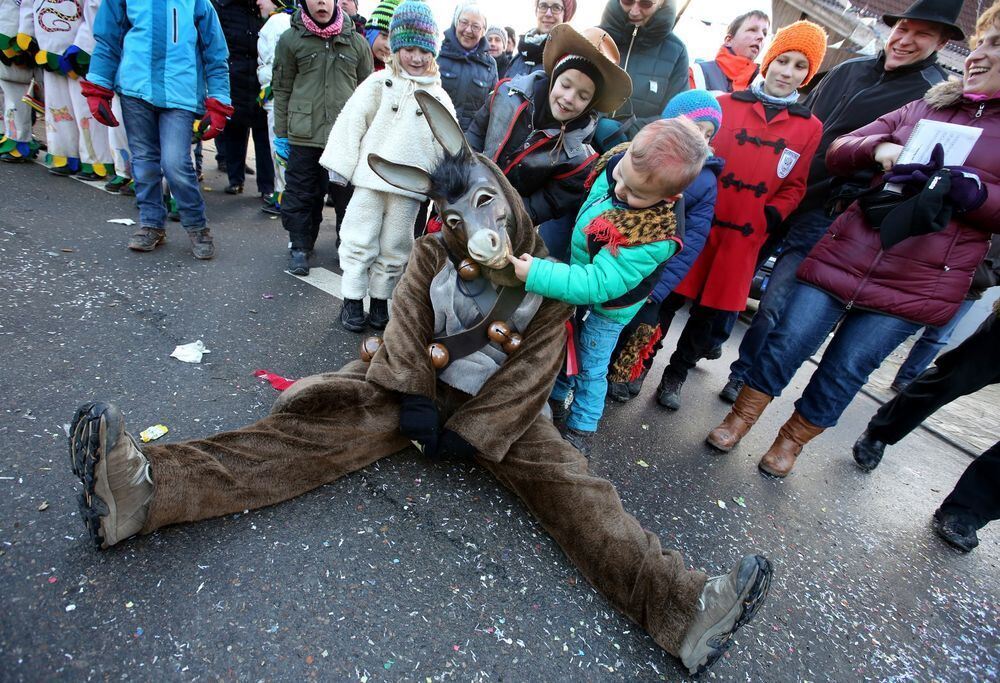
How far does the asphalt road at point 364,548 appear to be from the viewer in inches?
46.3

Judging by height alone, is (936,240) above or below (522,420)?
above

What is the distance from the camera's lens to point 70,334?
2.14 metres

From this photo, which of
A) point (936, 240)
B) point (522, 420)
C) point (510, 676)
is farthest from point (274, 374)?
point (936, 240)

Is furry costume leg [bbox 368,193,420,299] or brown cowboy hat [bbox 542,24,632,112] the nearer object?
brown cowboy hat [bbox 542,24,632,112]

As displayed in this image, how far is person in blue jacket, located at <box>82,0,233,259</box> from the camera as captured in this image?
284cm

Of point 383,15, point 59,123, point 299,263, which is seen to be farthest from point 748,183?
point 59,123

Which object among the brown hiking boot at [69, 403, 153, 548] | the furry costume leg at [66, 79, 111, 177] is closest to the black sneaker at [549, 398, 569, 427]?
the brown hiking boot at [69, 403, 153, 548]

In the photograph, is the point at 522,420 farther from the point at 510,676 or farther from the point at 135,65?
the point at 135,65

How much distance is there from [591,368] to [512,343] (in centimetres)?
52

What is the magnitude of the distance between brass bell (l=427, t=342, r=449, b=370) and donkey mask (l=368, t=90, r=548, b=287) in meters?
0.32

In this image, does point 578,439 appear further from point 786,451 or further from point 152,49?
point 152,49

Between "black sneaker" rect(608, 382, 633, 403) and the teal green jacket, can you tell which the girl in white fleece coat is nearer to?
the teal green jacket

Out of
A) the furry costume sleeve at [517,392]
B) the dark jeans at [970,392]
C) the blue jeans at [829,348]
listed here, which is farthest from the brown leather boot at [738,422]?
the furry costume sleeve at [517,392]

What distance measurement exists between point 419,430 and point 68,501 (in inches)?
39.9
